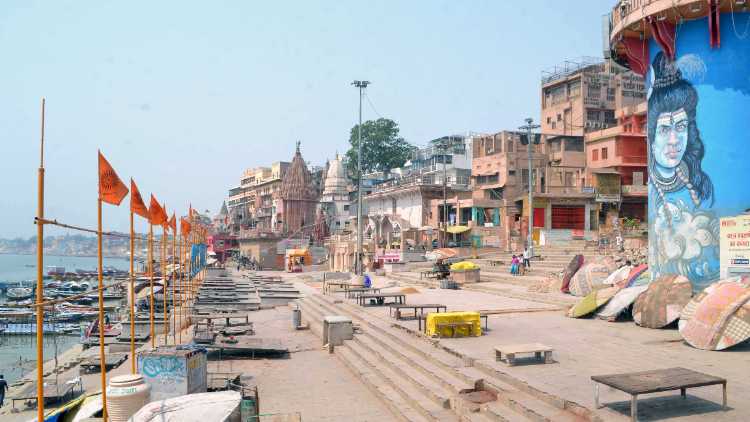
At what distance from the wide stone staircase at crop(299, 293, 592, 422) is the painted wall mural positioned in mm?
8254

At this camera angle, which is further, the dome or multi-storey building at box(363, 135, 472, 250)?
the dome

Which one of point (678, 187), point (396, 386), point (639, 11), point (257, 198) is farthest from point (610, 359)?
point (257, 198)

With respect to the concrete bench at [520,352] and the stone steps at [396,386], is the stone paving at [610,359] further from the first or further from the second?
the stone steps at [396,386]

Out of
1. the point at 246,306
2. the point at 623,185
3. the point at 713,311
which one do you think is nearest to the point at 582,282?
the point at 713,311

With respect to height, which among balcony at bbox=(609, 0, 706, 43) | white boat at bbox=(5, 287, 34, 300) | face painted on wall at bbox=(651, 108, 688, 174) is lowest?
white boat at bbox=(5, 287, 34, 300)

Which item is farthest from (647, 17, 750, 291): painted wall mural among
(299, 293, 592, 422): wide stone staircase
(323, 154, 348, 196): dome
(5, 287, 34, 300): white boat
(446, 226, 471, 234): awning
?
(323, 154, 348, 196): dome

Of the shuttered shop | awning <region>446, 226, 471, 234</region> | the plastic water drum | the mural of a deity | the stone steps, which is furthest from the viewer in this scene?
awning <region>446, 226, 471, 234</region>

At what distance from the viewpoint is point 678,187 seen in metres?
16.9

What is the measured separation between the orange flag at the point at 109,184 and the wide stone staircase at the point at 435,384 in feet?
17.8

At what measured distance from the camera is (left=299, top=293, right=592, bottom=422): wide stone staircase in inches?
325

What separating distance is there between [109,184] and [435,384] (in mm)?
6035

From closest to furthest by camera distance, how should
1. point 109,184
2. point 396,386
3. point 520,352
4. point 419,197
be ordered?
point 109,184 < point 520,352 < point 396,386 < point 419,197

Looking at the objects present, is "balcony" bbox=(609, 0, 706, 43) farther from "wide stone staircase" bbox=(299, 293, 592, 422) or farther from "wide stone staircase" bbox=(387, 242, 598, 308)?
"wide stone staircase" bbox=(299, 293, 592, 422)

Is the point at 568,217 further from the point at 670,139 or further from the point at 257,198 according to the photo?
the point at 257,198
